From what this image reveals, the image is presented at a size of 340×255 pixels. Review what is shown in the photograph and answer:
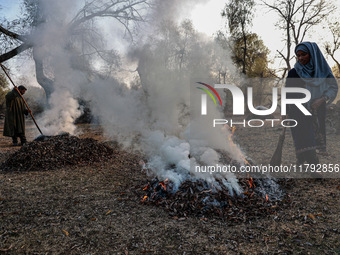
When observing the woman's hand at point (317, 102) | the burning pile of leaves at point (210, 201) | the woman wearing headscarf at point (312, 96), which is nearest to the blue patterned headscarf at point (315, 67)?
the woman wearing headscarf at point (312, 96)

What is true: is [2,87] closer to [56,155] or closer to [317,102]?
[56,155]

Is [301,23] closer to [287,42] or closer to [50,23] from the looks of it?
[287,42]

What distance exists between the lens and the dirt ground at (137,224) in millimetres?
2771

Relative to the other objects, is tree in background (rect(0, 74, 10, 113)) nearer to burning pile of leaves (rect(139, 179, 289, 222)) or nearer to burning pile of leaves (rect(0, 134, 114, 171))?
burning pile of leaves (rect(0, 134, 114, 171))

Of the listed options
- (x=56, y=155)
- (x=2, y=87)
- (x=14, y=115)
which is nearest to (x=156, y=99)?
(x=56, y=155)

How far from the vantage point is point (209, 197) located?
12.5ft

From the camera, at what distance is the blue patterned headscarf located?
13.3ft

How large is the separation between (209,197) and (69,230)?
7.09 feet

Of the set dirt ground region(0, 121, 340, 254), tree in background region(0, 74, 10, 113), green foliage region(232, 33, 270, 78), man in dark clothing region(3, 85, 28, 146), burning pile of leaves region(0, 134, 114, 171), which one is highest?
green foliage region(232, 33, 270, 78)

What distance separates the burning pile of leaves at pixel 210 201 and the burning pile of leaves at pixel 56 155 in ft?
10.5

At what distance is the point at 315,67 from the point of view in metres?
4.06

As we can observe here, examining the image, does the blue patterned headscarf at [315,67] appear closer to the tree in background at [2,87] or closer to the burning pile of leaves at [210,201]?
the burning pile of leaves at [210,201]

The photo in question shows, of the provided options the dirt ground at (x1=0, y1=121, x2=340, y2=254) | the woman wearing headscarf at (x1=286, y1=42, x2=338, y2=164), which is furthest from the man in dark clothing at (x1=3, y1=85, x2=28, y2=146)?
the woman wearing headscarf at (x1=286, y1=42, x2=338, y2=164)

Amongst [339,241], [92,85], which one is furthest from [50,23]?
[339,241]
